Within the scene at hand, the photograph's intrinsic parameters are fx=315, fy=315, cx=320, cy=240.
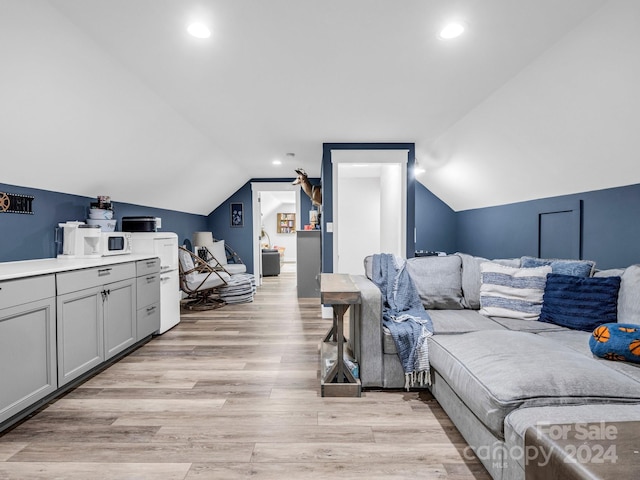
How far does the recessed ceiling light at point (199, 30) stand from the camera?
6.38 feet

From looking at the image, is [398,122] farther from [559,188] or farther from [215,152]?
[215,152]

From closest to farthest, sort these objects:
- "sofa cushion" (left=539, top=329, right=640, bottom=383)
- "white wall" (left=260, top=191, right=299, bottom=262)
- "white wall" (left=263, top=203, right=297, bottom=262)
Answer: "sofa cushion" (left=539, top=329, right=640, bottom=383)
"white wall" (left=260, top=191, right=299, bottom=262)
"white wall" (left=263, top=203, right=297, bottom=262)

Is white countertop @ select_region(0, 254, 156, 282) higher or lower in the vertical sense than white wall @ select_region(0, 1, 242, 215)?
lower

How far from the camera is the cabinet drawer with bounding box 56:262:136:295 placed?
2.20 metres

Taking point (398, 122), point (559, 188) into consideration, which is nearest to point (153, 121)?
point (398, 122)

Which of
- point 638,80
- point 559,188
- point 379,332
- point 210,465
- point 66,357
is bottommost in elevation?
point 210,465

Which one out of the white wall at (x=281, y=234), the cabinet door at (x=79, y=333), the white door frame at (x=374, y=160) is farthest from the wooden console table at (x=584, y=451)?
the white wall at (x=281, y=234)

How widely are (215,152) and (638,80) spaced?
4.53 m

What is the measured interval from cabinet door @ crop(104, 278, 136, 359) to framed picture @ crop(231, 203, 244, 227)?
3990 mm

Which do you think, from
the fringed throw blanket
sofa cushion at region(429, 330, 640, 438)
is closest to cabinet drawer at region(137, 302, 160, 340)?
the fringed throw blanket

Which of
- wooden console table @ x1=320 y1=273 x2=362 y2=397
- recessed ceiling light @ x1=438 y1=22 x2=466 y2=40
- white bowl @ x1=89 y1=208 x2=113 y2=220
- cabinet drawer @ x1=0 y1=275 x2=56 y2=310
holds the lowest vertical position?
wooden console table @ x1=320 y1=273 x2=362 y2=397

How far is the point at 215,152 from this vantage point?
475 cm

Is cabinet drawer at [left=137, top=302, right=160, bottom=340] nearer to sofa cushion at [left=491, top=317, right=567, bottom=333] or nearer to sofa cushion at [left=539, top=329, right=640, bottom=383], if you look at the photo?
sofa cushion at [left=491, top=317, right=567, bottom=333]

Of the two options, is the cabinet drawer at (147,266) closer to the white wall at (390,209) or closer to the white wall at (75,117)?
the white wall at (75,117)
